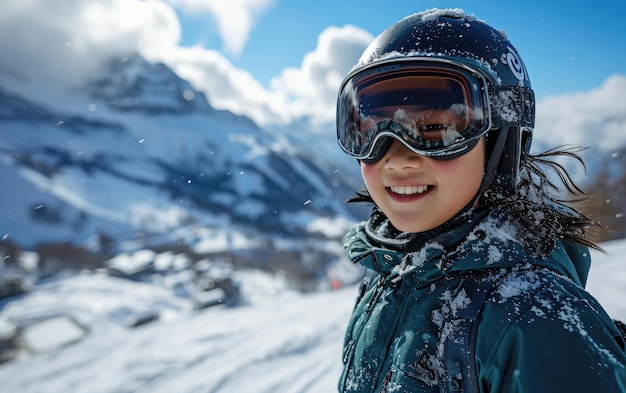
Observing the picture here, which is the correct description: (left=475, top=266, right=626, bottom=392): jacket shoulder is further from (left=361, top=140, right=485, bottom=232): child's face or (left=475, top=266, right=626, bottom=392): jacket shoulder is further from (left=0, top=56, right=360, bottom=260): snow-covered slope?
(left=0, top=56, right=360, bottom=260): snow-covered slope

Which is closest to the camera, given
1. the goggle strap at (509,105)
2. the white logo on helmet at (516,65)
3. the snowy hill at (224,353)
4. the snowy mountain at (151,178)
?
the goggle strap at (509,105)

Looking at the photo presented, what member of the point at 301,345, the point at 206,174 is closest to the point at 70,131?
the point at 206,174

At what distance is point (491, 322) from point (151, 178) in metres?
102

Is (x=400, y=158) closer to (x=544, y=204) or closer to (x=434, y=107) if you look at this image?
(x=434, y=107)

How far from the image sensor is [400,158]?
140 centimetres

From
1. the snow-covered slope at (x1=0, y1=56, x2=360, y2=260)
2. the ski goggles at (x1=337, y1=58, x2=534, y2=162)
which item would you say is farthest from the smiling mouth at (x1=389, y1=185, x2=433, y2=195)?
the snow-covered slope at (x1=0, y1=56, x2=360, y2=260)

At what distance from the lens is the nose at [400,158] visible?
135cm

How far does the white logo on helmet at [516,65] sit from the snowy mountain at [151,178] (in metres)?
47.5

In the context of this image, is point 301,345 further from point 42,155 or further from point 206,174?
point 206,174

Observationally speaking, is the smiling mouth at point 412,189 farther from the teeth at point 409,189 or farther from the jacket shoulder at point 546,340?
the jacket shoulder at point 546,340

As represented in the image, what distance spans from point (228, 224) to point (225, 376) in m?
81.7

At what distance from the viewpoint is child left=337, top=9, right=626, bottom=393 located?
960mm

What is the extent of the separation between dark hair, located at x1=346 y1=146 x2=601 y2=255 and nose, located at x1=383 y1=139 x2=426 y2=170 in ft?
0.92

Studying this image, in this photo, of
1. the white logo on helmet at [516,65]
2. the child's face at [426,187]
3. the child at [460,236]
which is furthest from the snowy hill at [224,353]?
the white logo on helmet at [516,65]
